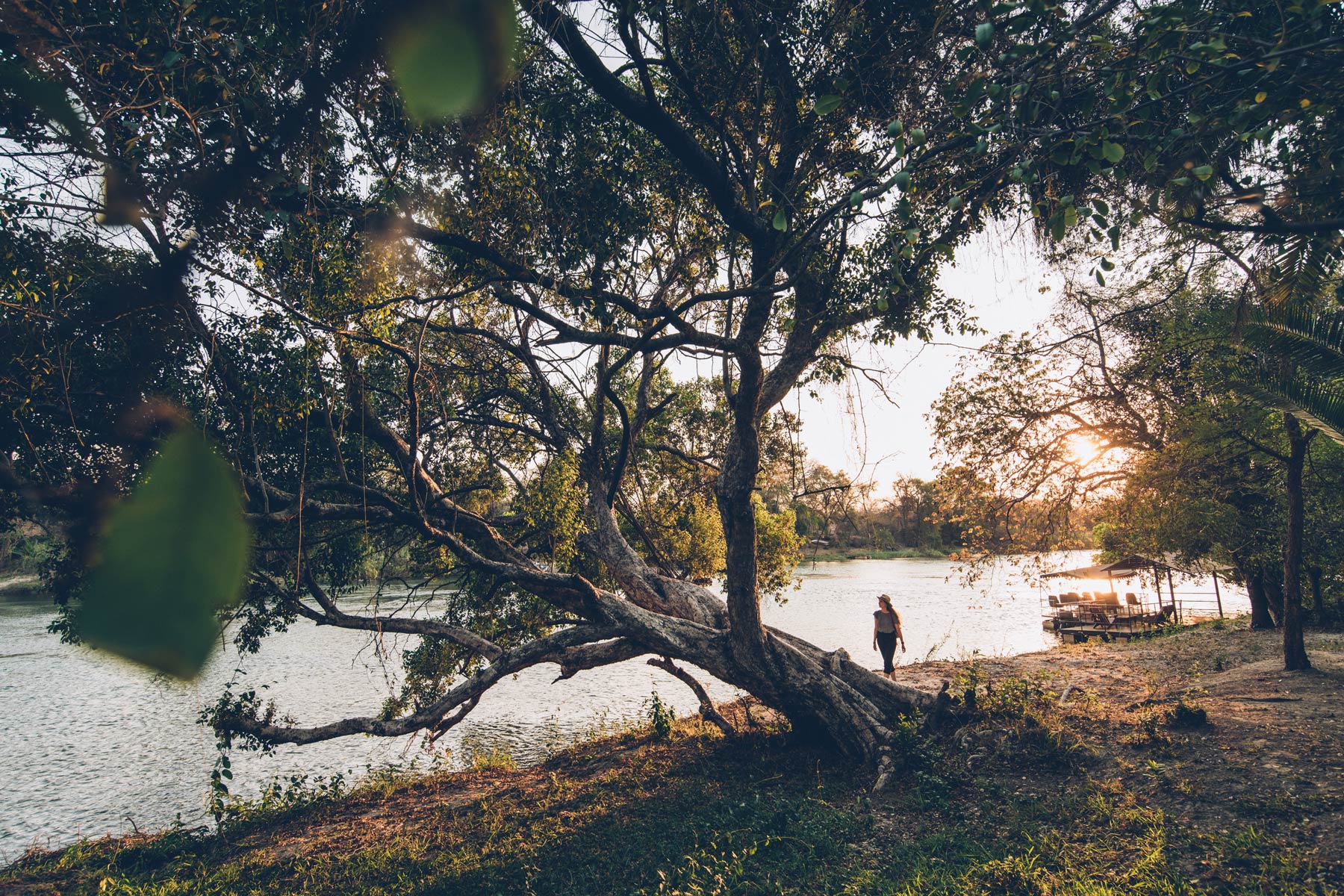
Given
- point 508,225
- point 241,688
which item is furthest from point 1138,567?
point 241,688

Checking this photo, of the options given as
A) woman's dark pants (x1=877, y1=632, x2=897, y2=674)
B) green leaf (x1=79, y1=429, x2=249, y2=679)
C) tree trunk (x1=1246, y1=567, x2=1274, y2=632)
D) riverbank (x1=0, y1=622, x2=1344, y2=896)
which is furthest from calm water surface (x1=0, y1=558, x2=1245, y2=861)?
tree trunk (x1=1246, y1=567, x2=1274, y2=632)

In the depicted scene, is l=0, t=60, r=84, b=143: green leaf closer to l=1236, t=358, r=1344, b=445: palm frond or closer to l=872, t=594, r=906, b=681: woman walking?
l=1236, t=358, r=1344, b=445: palm frond

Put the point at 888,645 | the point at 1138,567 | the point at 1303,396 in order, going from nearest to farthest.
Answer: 1. the point at 1303,396
2. the point at 888,645
3. the point at 1138,567

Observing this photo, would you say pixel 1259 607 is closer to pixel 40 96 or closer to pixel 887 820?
pixel 887 820

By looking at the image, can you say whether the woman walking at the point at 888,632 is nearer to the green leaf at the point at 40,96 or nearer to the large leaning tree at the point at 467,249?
the large leaning tree at the point at 467,249

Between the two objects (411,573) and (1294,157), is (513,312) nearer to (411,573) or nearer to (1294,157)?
(411,573)

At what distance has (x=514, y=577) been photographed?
7.21m

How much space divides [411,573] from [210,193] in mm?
6522

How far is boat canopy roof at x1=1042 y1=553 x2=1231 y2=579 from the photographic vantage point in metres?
15.4

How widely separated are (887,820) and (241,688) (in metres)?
19.6

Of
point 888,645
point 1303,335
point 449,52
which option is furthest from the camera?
point 888,645

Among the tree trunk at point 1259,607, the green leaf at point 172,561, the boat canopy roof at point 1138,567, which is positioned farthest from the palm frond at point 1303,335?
the tree trunk at point 1259,607

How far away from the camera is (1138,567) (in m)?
23.0

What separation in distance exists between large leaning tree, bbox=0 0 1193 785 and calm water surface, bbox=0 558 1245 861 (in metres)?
1.97
